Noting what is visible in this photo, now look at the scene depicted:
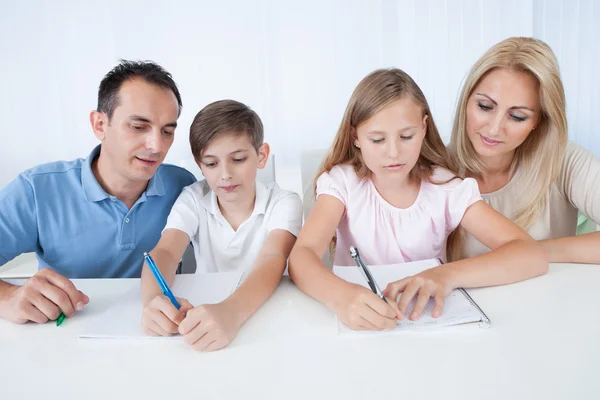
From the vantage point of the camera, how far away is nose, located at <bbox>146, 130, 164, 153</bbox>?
4.45 ft

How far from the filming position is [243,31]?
3.74 meters

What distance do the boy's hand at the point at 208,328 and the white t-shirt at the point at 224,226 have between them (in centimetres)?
55

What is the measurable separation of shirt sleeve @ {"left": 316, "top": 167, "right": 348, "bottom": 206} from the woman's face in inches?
16.3

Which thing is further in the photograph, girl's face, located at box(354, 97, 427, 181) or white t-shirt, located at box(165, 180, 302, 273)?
white t-shirt, located at box(165, 180, 302, 273)

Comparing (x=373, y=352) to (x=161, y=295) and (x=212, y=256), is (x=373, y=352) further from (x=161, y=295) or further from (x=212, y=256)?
(x=212, y=256)

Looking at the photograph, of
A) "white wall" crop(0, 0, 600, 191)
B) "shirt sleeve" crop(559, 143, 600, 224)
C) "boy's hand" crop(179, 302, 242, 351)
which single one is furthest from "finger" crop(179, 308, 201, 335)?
"white wall" crop(0, 0, 600, 191)

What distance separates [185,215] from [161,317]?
0.55 metres

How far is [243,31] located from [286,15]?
0.33m

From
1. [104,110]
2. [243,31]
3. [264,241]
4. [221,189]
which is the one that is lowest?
[264,241]

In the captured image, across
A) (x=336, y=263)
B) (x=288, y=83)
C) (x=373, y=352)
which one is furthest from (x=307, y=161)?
(x=288, y=83)

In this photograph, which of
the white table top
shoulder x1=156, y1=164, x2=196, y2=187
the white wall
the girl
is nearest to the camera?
the white table top

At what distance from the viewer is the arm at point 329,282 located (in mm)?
857

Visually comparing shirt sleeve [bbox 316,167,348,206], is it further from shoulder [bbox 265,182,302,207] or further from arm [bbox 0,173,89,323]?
arm [bbox 0,173,89,323]

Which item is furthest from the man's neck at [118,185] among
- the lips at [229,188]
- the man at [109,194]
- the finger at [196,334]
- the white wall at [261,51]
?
the white wall at [261,51]
